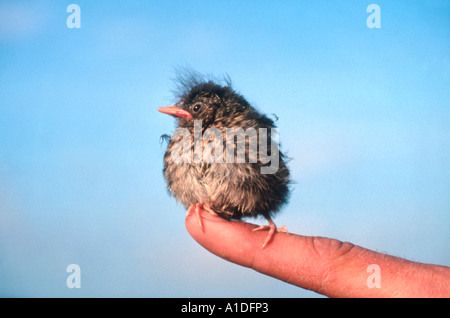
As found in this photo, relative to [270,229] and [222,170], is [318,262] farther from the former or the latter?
[222,170]

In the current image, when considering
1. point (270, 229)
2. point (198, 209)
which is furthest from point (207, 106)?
point (270, 229)

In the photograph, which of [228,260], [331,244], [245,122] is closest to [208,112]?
[245,122]

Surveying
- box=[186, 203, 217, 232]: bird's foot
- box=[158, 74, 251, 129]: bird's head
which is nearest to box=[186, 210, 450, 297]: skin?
box=[186, 203, 217, 232]: bird's foot

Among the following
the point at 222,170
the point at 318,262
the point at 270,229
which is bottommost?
the point at 318,262

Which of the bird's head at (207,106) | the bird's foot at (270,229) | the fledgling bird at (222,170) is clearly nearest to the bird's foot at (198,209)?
the fledgling bird at (222,170)

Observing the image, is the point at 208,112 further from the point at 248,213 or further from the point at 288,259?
the point at 288,259

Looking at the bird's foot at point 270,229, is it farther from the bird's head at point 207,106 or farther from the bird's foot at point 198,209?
the bird's head at point 207,106

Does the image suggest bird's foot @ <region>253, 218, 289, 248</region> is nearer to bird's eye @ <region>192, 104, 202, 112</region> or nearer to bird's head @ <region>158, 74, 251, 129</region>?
bird's head @ <region>158, 74, 251, 129</region>
